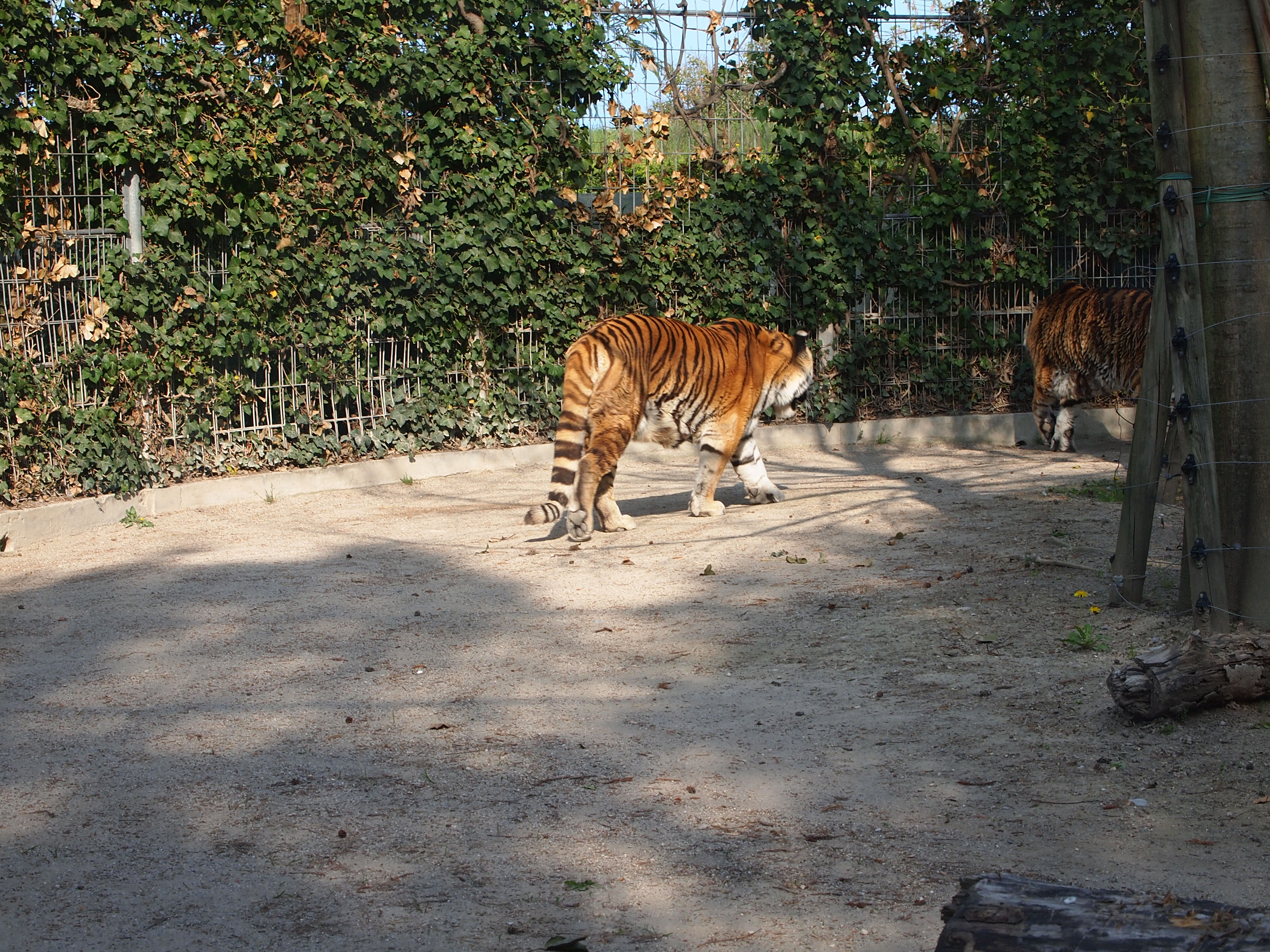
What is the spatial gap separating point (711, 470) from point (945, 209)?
5.27 metres

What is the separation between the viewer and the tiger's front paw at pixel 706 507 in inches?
341

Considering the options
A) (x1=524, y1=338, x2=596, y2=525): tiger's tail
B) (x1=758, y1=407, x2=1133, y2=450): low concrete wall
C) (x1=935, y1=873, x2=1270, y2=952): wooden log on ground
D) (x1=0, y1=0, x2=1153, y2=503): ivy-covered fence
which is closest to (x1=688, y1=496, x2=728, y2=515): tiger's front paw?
(x1=524, y1=338, x2=596, y2=525): tiger's tail

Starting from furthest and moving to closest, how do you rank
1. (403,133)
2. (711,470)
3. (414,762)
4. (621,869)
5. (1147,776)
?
1. (403,133)
2. (711,470)
3. (414,762)
4. (1147,776)
5. (621,869)

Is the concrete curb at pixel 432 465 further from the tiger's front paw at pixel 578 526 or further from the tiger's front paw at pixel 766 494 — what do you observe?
the tiger's front paw at pixel 578 526

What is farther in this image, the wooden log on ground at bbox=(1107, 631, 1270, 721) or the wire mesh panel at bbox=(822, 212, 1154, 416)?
the wire mesh panel at bbox=(822, 212, 1154, 416)

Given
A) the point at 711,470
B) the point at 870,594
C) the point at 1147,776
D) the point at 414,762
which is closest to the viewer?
the point at 1147,776

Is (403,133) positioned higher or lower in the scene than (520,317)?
higher

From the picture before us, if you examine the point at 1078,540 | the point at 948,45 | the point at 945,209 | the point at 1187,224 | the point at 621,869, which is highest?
the point at 948,45

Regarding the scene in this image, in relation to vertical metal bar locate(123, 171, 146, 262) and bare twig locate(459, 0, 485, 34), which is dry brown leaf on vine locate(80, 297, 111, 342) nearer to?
vertical metal bar locate(123, 171, 146, 262)

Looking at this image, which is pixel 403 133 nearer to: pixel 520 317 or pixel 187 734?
pixel 520 317

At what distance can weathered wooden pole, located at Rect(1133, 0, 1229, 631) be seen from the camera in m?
4.79

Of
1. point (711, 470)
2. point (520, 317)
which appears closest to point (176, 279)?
point (520, 317)

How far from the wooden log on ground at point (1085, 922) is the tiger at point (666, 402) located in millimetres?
5409

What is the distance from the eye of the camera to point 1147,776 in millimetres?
3861
